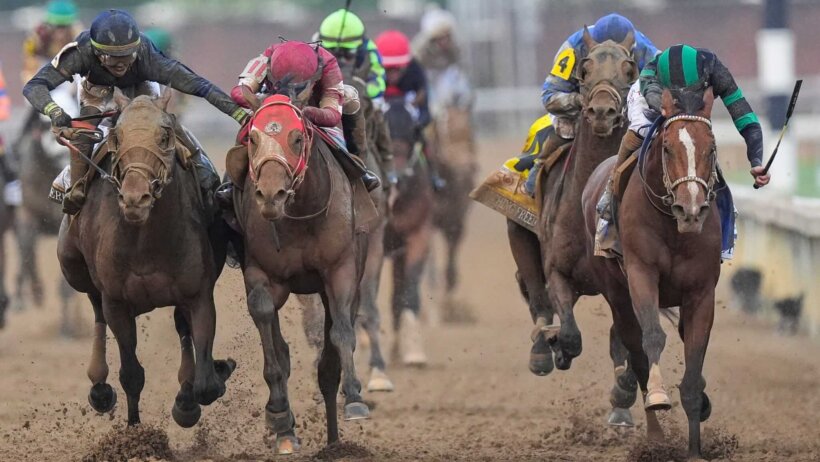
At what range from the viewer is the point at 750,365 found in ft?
41.9

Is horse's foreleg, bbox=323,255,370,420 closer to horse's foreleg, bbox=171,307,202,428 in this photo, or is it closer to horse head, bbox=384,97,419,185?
horse's foreleg, bbox=171,307,202,428

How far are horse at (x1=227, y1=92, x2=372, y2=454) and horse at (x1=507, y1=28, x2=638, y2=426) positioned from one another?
54.7 inches

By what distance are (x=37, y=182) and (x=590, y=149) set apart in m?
6.89

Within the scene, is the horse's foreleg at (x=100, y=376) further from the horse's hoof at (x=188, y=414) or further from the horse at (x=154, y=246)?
the horse's hoof at (x=188, y=414)

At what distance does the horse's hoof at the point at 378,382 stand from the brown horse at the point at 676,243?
12.2 ft

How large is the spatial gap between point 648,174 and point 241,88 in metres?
2.13

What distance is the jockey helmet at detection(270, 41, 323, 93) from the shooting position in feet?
29.6

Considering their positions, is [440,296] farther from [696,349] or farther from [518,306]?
[696,349]

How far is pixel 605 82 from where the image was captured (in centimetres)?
954

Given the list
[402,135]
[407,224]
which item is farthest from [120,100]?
[407,224]

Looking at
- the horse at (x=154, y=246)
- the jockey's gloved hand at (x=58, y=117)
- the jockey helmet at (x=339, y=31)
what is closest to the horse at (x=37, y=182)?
the jockey helmet at (x=339, y=31)

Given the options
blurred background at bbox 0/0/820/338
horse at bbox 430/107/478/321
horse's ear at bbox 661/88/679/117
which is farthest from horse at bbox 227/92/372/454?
blurred background at bbox 0/0/820/338

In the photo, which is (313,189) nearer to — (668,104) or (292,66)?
(292,66)

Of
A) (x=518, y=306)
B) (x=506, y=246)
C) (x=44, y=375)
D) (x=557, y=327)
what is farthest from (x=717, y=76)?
(x=506, y=246)
